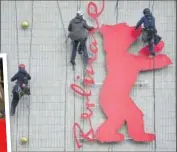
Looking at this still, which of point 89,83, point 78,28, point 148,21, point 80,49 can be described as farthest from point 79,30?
point 148,21

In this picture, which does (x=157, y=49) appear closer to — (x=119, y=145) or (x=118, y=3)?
(x=118, y=3)

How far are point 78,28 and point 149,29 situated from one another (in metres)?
0.65

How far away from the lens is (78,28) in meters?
3.86

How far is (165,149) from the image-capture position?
4.02m

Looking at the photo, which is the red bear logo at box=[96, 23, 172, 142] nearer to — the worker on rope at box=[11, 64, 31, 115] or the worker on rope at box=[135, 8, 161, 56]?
the worker on rope at box=[135, 8, 161, 56]

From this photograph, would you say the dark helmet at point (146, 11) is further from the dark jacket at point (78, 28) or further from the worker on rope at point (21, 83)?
the worker on rope at point (21, 83)

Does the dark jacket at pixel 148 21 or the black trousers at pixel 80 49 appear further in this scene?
the black trousers at pixel 80 49

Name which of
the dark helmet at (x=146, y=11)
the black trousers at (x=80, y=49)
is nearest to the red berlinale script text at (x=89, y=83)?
the black trousers at (x=80, y=49)

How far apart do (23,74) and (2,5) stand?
0.76 meters

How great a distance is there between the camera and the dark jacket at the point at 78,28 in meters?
3.85

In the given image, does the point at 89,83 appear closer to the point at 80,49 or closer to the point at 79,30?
the point at 80,49

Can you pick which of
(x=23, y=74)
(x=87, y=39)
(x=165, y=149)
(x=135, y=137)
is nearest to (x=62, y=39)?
(x=87, y=39)

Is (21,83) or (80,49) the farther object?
(80,49)

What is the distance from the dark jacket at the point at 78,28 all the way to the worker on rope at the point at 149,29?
49 cm
